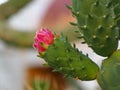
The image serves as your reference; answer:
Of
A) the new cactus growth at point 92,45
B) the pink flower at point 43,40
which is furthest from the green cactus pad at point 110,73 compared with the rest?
the pink flower at point 43,40

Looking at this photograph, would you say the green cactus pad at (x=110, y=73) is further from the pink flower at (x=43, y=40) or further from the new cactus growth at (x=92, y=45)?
the pink flower at (x=43, y=40)

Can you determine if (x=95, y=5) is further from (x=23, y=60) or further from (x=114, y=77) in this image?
(x=23, y=60)

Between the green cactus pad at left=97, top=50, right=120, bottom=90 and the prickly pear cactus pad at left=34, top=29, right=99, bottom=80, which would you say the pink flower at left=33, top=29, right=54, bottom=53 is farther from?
the green cactus pad at left=97, top=50, right=120, bottom=90

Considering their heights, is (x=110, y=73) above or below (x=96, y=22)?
below

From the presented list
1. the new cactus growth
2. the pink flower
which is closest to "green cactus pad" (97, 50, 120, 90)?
the new cactus growth

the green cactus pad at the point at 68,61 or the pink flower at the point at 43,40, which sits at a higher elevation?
the pink flower at the point at 43,40

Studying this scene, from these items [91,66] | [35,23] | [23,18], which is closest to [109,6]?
[91,66]
